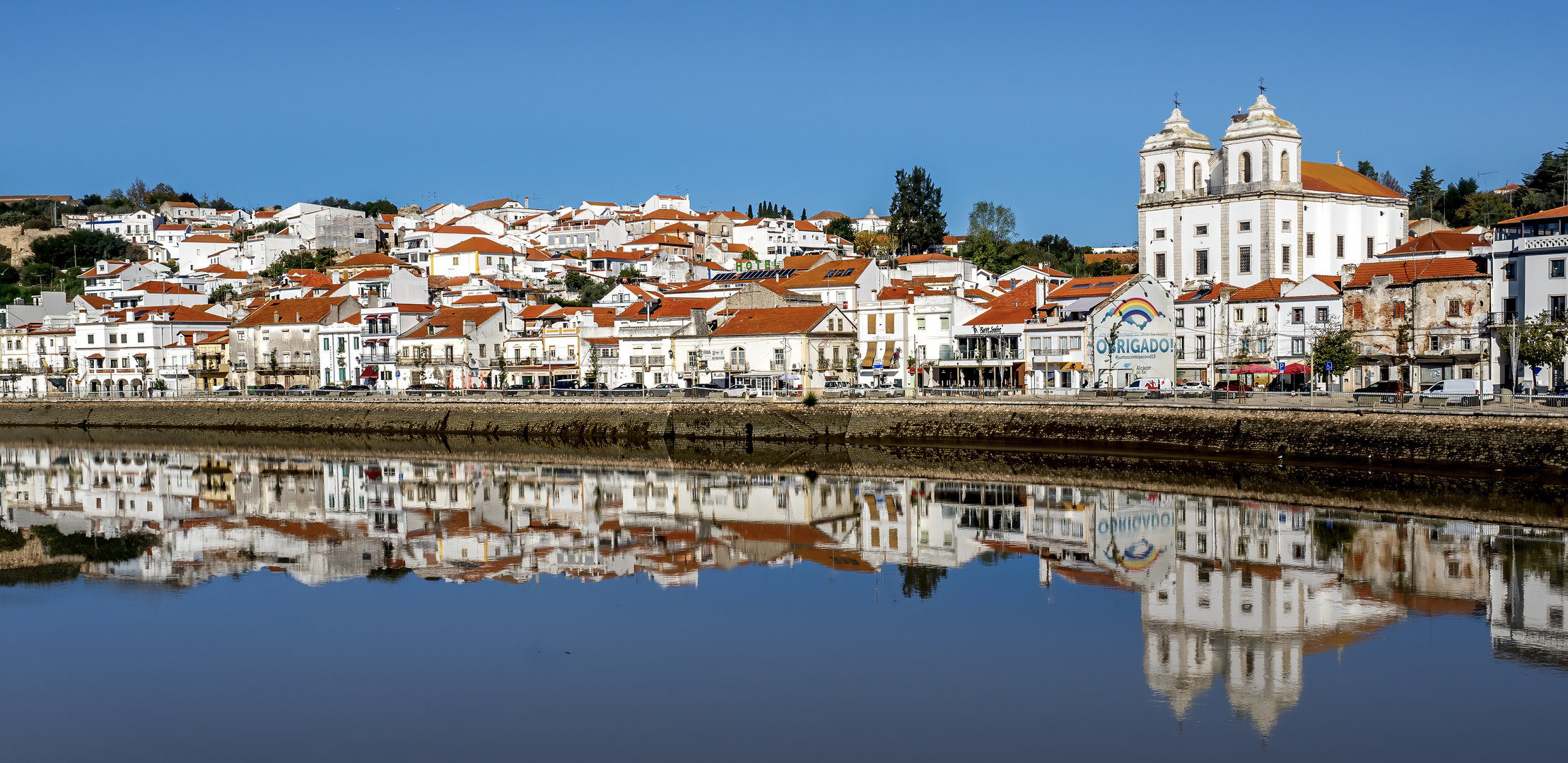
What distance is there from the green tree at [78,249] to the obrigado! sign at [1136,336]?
10558 cm

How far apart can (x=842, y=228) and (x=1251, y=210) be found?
66677 millimetres

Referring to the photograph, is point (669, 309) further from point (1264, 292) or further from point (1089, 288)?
point (1264, 292)

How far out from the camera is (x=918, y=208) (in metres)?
101

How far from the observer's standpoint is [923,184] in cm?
10112

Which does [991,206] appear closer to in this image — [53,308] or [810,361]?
[810,361]

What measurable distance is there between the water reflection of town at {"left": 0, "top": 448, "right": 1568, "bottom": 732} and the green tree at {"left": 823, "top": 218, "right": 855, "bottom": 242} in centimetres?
8717

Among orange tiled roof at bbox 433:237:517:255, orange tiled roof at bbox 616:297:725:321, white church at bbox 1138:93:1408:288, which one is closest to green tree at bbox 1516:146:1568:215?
white church at bbox 1138:93:1408:288

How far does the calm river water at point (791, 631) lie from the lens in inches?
628

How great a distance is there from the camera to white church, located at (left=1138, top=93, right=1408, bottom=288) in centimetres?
6594

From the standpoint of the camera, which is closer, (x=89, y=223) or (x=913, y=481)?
(x=913, y=481)

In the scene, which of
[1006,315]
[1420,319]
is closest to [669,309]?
[1006,315]

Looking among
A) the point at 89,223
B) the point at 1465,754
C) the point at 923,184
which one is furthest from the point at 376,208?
the point at 1465,754

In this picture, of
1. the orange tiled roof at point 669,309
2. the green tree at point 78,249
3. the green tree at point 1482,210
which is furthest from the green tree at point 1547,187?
the green tree at point 78,249

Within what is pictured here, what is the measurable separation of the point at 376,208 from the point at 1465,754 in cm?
15970
